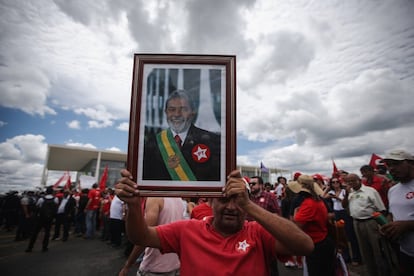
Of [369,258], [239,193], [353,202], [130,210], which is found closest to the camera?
[239,193]

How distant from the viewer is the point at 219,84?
153cm

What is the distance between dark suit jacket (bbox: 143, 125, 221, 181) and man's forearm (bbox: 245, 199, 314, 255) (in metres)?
0.33

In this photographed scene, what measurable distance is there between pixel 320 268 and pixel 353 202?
2.19 m

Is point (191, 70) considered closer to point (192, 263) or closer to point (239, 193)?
point (239, 193)

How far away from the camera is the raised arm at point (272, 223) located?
4.53 ft

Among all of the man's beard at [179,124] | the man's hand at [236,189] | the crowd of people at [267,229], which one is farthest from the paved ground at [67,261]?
the man's beard at [179,124]

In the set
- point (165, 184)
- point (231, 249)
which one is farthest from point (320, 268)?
point (165, 184)

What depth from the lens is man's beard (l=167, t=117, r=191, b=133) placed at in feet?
4.83

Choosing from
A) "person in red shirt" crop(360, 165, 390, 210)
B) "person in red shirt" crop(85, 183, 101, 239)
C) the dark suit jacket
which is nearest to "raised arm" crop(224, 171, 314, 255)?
the dark suit jacket

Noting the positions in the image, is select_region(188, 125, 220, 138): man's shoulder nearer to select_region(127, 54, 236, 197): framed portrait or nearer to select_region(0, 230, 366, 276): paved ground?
select_region(127, 54, 236, 197): framed portrait

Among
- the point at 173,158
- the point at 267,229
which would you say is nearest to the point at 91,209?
the point at 173,158

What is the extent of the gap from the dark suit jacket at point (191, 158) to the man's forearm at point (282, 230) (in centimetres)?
33

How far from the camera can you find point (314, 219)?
3.48m

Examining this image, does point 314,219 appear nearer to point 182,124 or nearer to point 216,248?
point 216,248
